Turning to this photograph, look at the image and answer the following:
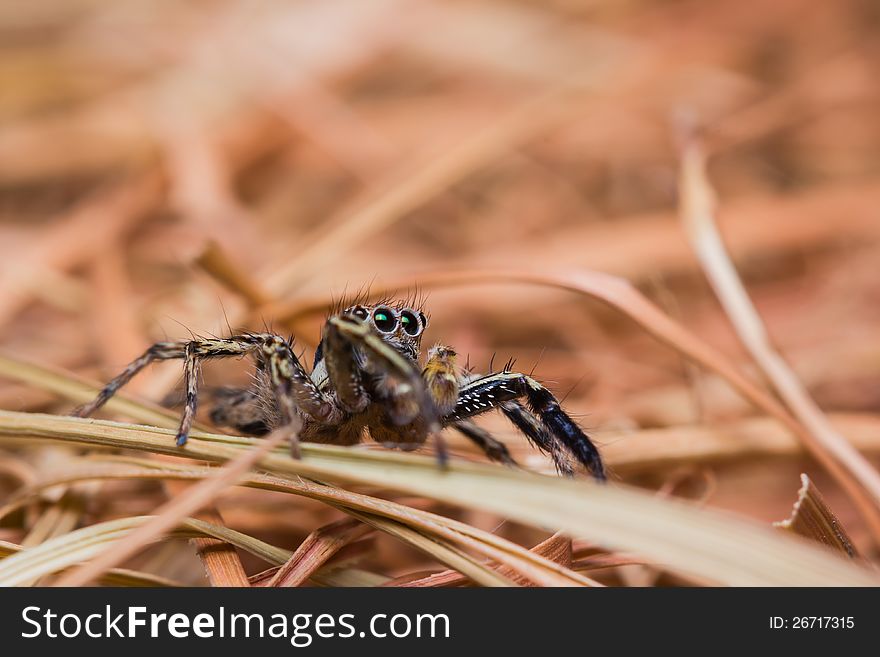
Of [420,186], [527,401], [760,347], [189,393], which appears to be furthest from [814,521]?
[420,186]

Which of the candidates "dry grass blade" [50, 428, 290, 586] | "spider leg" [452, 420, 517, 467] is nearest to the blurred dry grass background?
"spider leg" [452, 420, 517, 467]

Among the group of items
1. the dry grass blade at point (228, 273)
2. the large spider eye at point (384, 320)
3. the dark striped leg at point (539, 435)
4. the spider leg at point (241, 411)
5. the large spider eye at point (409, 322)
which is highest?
the dry grass blade at point (228, 273)

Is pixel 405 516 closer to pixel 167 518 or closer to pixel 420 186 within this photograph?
pixel 167 518

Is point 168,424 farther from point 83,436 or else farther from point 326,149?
point 326,149

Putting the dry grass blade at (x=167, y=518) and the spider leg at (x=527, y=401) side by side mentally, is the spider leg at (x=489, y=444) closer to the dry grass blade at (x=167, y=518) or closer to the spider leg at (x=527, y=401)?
the spider leg at (x=527, y=401)

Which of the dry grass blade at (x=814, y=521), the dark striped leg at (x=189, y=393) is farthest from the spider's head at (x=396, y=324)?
the dry grass blade at (x=814, y=521)
